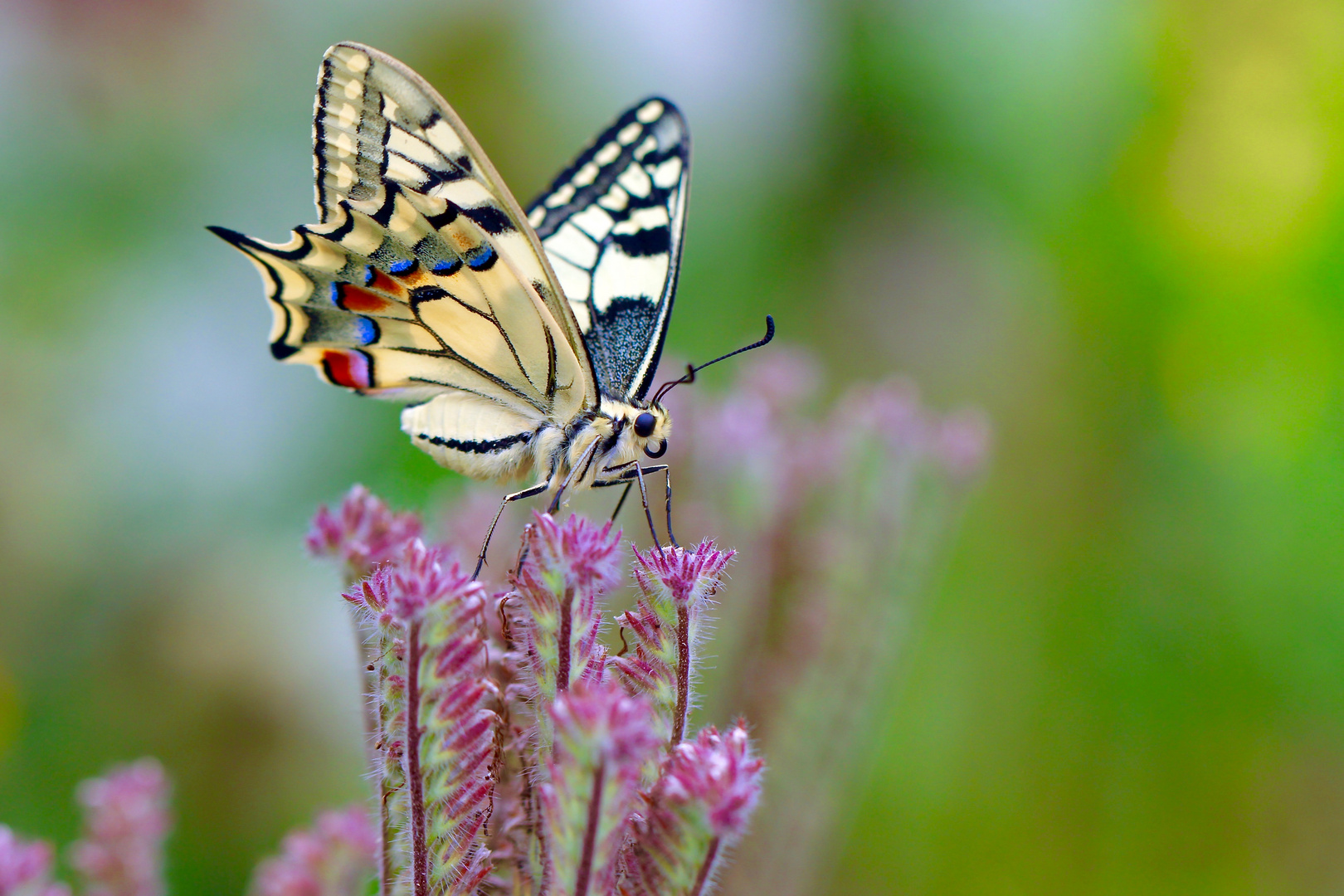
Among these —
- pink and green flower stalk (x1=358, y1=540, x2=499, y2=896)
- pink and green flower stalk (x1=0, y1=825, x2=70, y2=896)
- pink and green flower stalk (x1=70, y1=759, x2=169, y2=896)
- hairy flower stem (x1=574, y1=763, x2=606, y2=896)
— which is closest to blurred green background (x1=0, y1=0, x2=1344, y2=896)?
pink and green flower stalk (x1=70, y1=759, x2=169, y2=896)

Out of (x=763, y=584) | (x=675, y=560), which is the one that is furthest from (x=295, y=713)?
(x=675, y=560)

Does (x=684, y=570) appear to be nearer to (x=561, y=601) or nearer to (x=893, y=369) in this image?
(x=561, y=601)

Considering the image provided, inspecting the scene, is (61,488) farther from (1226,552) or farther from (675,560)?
(1226,552)

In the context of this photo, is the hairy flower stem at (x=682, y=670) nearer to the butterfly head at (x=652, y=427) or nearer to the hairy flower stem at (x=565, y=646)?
the hairy flower stem at (x=565, y=646)

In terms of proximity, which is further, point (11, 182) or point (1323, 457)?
point (11, 182)

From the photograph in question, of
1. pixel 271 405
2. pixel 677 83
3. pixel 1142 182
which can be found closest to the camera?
pixel 1142 182

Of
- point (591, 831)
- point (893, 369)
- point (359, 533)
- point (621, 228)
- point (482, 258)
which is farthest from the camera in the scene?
point (893, 369)

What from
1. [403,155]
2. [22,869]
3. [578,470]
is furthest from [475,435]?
[22,869]
